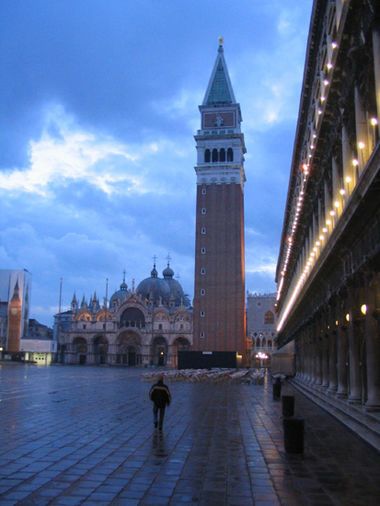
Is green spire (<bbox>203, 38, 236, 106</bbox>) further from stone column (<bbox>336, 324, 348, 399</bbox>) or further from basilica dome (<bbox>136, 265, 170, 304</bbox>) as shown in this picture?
stone column (<bbox>336, 324, 348, 399</bbox>)

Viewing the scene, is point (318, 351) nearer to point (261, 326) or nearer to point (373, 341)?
point (373, 341)

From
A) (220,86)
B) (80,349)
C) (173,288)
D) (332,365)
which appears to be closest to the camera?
(332,365)

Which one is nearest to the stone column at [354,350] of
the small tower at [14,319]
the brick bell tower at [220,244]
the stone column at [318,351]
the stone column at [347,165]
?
the stone column at [347,165]

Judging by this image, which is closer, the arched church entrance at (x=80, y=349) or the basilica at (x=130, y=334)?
the basilica at (x=130, y=334)

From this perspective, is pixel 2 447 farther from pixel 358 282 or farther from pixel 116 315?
pixel 116 315

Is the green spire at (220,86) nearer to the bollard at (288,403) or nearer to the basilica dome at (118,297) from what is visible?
the basilica dome at (118,297)

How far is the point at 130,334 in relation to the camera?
11456cm

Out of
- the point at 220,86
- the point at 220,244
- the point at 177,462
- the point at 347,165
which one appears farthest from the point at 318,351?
the point at 220,86

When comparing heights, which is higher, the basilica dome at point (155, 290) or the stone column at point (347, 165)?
the basilica dome at point (155, 290)

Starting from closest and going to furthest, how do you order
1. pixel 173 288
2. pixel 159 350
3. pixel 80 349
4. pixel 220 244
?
1. pixel 220 244
2. pixel 159 350
3. pixel 80 349
4. pixel 173 288

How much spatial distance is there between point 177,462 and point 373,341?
681 cm

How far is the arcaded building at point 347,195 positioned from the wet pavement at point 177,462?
8.76 ft

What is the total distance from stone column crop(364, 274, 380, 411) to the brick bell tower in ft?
224

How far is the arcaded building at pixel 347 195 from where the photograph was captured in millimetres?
12727
